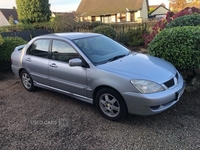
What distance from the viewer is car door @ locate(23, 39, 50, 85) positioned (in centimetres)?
429

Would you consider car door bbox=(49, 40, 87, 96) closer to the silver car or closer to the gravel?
the silver car

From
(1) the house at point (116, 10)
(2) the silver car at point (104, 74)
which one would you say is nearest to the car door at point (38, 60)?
(2) the silver car at point (104, 74)

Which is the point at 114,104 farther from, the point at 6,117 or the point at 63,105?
the point at 6,117

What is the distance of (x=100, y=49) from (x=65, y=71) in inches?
34.0

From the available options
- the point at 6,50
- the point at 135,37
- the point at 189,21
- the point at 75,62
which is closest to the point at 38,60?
the point at 75,62

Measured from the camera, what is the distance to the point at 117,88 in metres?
3.10

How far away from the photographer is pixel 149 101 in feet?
9.47

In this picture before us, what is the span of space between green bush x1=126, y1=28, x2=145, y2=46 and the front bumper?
879 cm

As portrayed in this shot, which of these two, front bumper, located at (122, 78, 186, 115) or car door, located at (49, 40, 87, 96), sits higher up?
car door, located at (49, 40, 87, 96)

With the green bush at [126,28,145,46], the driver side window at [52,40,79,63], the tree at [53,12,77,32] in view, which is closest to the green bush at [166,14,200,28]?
the driver side window at [52,40,79,63]

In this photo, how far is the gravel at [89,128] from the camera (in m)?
2.81

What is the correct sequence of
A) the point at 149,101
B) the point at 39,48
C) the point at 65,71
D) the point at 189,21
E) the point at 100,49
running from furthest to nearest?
1. the point at 189,21
2. the point at 39,48
3. the point at 100,49
4. the point at 65,71
5. the point at 149,101

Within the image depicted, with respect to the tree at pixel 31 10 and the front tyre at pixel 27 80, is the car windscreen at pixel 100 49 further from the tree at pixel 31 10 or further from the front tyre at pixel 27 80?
the tree at pixel 31 10

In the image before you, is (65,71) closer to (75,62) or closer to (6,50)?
(75,62)
